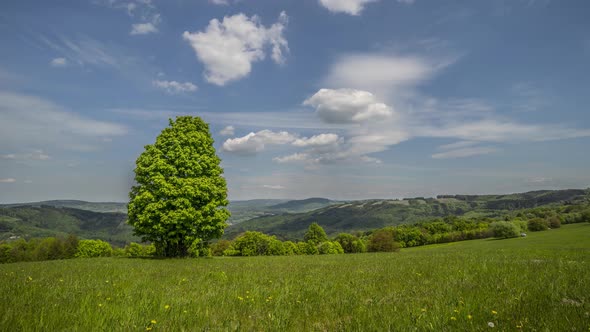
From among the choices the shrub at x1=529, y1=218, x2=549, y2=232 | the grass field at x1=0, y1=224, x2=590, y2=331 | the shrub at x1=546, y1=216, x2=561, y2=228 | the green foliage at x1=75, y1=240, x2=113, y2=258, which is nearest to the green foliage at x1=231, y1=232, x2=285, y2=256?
the green foliage at x1=75, y1=240, x2=113, y2=258

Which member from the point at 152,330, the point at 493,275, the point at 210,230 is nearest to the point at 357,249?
the point at 210,230

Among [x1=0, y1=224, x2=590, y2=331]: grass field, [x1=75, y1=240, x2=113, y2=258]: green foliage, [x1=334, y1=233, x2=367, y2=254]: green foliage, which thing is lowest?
[x1=334, y1=233, x2=367, y2=254]: green foliage

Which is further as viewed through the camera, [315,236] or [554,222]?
[554,222]

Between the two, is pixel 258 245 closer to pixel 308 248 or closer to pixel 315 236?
pixel 308 248

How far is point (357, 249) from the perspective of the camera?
101875 mm

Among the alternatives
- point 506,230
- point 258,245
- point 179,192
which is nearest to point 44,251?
point 258,245

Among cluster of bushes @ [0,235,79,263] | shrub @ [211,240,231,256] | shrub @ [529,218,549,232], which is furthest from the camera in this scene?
shrub @ [211,240,231,256]

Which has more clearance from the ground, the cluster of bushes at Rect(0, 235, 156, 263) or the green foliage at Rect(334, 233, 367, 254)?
the cluster of bushes at Rect(0, 235, 156, 263)

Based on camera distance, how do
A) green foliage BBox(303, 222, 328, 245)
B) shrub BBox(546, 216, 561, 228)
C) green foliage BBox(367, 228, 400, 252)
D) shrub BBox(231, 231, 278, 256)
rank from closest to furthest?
green foliage BBox(367, 228, 400, 252) → shrub BBox(231, 231, 278, 256) → green foliage BBox(303, 222, 328, 245) → shrub BBox(546, 216, 561, 228)

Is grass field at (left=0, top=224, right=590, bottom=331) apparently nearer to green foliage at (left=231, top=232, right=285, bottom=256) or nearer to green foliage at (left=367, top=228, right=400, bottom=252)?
green foliage at (left=367, top=228, right=400, bottom=252)

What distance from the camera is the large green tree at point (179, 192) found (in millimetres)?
23344

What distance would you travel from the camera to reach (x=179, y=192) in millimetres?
23406

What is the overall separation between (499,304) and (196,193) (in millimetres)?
22079

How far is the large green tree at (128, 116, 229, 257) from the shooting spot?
76.6 feet
